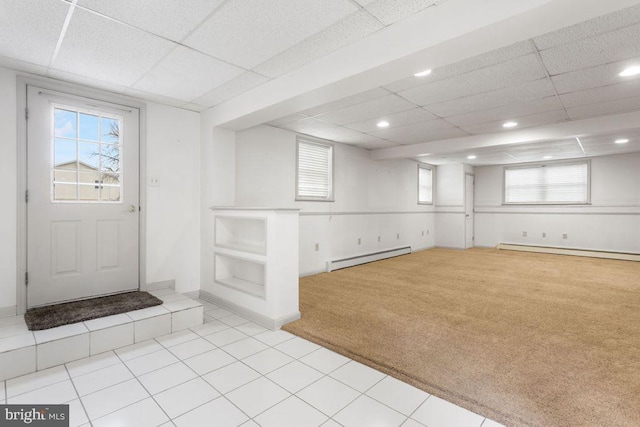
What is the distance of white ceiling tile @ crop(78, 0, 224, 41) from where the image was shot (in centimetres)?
203

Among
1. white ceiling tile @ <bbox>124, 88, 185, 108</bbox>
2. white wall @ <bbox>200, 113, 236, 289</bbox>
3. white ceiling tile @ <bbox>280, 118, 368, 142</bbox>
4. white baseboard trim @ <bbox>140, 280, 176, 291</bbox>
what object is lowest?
white baseboard trim @ <bbox>140, 280, 176, 291</bbox>

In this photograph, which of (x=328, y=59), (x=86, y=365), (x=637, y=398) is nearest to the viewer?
(x=637, y=398)

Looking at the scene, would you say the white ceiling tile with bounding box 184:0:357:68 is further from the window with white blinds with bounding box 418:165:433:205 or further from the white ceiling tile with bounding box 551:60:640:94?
the window with white blinds with bounding box 418:165:433:205

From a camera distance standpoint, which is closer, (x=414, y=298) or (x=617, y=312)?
(x=617, y=312)

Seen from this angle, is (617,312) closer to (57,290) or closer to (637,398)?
(637,398)

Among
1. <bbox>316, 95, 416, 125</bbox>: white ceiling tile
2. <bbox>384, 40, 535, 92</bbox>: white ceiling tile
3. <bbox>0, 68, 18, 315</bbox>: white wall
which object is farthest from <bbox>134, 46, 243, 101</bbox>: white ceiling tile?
<bbox>384, 40, 535, 92</bbox>: white ceiling tile

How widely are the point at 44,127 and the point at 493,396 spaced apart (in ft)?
15.2

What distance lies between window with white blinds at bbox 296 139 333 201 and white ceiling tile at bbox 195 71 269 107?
6.35ft

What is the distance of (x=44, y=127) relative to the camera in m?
3.23

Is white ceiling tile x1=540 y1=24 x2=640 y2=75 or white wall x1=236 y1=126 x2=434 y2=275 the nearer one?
white ceiling tile x1=540 y1=24 x2=640 y2=75

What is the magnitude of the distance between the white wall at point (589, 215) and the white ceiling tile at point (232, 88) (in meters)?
8.42

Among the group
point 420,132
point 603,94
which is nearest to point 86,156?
point 420,132

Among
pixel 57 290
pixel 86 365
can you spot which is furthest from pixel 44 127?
pixel 86 365

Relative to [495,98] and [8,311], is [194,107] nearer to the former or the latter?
[8,311]
